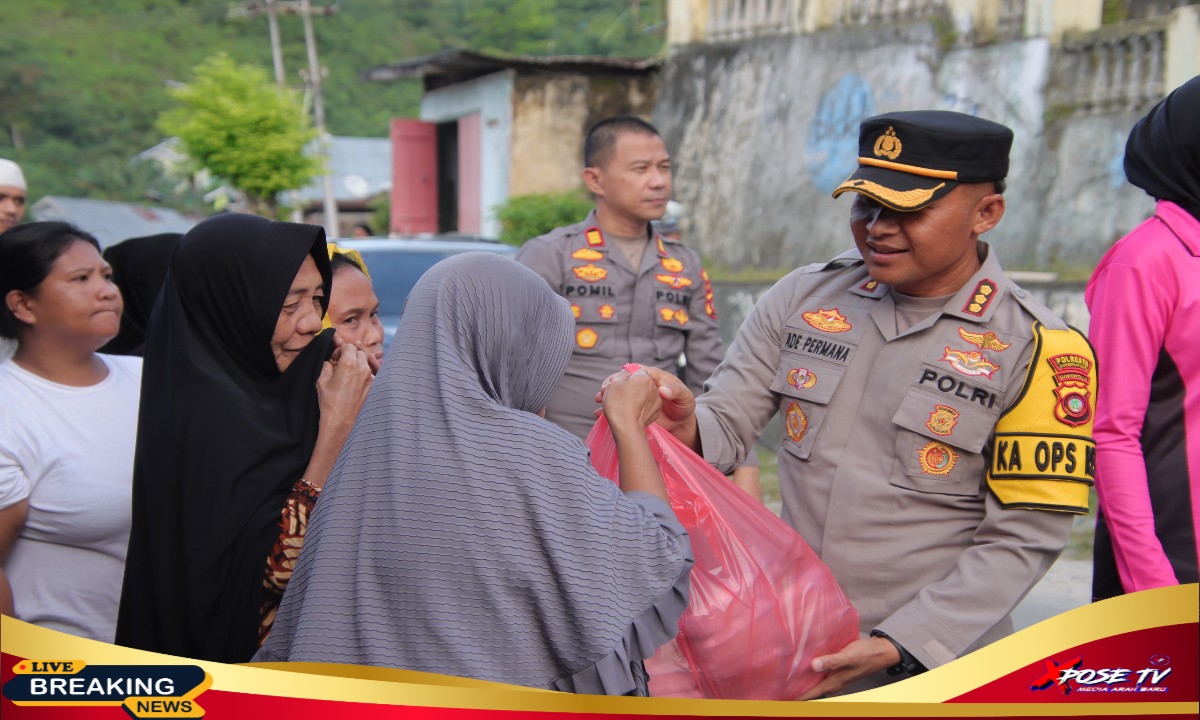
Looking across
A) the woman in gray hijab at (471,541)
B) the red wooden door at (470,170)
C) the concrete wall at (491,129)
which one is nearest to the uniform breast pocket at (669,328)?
the woman in gray hijab at (471,541)

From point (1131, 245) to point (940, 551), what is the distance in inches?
31.2

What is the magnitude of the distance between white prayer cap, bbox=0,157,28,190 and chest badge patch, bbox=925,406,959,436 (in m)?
3.71

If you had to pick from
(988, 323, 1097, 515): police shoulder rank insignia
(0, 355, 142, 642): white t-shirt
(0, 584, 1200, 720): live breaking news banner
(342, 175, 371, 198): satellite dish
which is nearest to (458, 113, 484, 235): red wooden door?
(0, 355, 142, 642): white t-shirt

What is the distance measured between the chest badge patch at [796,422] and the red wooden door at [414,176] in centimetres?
1558

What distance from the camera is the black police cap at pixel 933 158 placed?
1.94 m

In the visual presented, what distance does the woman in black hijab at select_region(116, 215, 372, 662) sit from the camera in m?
2.04

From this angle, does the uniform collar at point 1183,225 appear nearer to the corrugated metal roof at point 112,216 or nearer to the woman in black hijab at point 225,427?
the woman in black hijab at point 225,427

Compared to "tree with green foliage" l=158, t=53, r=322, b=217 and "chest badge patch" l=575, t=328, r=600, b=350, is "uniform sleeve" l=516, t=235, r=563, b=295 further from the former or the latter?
"tree with green foliage" l=158, t=53, r=322, b=217

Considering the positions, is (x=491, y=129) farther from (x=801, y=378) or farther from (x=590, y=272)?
(x=801, y=378)

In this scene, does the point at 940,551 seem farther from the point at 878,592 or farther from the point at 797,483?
the point at 797,483

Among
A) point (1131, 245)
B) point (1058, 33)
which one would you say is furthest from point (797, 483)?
point (1058, 33)

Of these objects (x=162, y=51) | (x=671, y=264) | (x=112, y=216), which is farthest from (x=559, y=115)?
(x=162, y=51)

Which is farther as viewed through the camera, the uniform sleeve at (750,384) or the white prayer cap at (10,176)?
the white prayer cap at (10,176)

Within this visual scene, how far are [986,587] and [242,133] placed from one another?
58.1 ft
